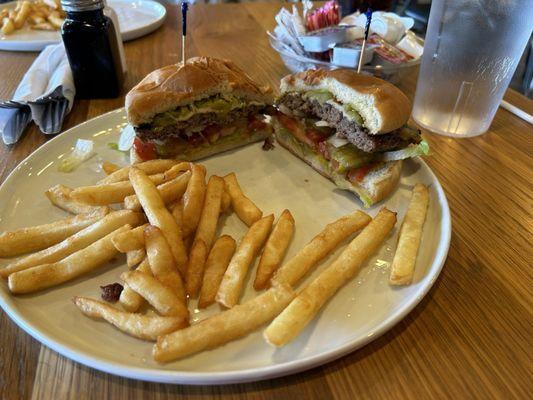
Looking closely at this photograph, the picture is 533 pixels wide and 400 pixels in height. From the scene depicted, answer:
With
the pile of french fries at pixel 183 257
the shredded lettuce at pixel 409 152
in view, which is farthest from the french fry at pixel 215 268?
the shredded lettuce at pixel 409 152

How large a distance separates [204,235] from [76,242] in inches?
19.0

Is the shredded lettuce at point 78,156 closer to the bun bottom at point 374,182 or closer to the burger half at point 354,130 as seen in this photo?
the burger half at point 354,130

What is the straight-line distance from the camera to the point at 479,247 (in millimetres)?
1744

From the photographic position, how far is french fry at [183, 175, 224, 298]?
147 cm

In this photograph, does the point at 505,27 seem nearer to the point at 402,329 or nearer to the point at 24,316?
the point at 402,329

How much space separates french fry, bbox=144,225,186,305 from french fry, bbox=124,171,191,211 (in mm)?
285

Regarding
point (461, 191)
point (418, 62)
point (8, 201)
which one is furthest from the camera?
point (418, 62)

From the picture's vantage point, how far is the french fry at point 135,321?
4.05ft

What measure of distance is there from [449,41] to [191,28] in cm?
268

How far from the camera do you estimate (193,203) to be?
1675 millimetres

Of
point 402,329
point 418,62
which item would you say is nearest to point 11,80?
point 418,62

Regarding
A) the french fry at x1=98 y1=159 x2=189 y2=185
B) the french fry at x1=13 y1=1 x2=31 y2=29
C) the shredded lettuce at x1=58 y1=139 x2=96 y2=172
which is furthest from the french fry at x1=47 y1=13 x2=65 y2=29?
the french fry at x1=98 y1=159 x2=189 y2=185

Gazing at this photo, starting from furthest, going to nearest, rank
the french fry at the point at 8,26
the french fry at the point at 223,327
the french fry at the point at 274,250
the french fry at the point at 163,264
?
the french fry at the point at 8,26, the french fry at the point at 274,250, the french fry at the point at 163,264, the french fry at the point at 223,327

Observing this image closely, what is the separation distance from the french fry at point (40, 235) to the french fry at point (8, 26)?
285cm
